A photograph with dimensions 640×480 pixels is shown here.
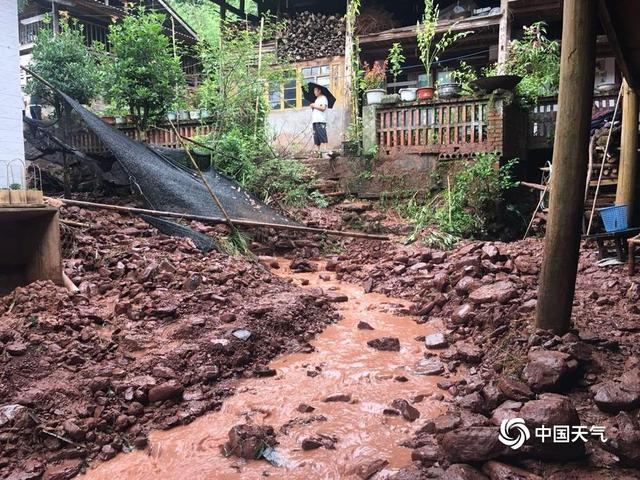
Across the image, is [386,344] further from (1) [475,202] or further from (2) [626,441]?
(1) [475,202]

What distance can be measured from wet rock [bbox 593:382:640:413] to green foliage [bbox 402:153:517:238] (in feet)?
15.0

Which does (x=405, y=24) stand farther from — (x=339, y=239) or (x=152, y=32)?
(x=339, y=239)

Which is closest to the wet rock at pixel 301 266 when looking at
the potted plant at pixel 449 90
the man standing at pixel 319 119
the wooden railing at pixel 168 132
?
the potted plant at pixel 449 90

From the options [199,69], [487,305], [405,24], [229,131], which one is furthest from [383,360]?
[199,69]

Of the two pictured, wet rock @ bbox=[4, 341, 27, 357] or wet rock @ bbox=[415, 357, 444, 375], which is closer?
Result: wet rock @ bbox=[4, 341, 27, 357]

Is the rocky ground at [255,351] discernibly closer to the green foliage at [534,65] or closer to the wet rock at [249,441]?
the wet rock at [249,441]

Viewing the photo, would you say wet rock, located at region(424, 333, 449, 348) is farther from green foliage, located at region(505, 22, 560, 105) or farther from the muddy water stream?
green foliage, located at region(505, 22, 560, 105)

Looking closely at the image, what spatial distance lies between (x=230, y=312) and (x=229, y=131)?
18.7ft

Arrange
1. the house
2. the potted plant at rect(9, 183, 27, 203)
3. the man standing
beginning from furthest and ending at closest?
the house
the man standing
the potted plant at rect(9, 183, 27, 203)

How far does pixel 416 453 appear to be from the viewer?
2256 mm

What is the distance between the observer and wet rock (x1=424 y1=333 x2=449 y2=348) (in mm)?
3818

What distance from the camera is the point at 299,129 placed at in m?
11.6

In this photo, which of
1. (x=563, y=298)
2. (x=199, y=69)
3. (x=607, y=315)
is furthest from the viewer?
(x=199, y=69)

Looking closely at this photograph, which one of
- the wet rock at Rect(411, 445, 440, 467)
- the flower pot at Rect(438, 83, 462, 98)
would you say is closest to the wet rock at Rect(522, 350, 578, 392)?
the wet rock at Rect(411, 445, 440, 467)
